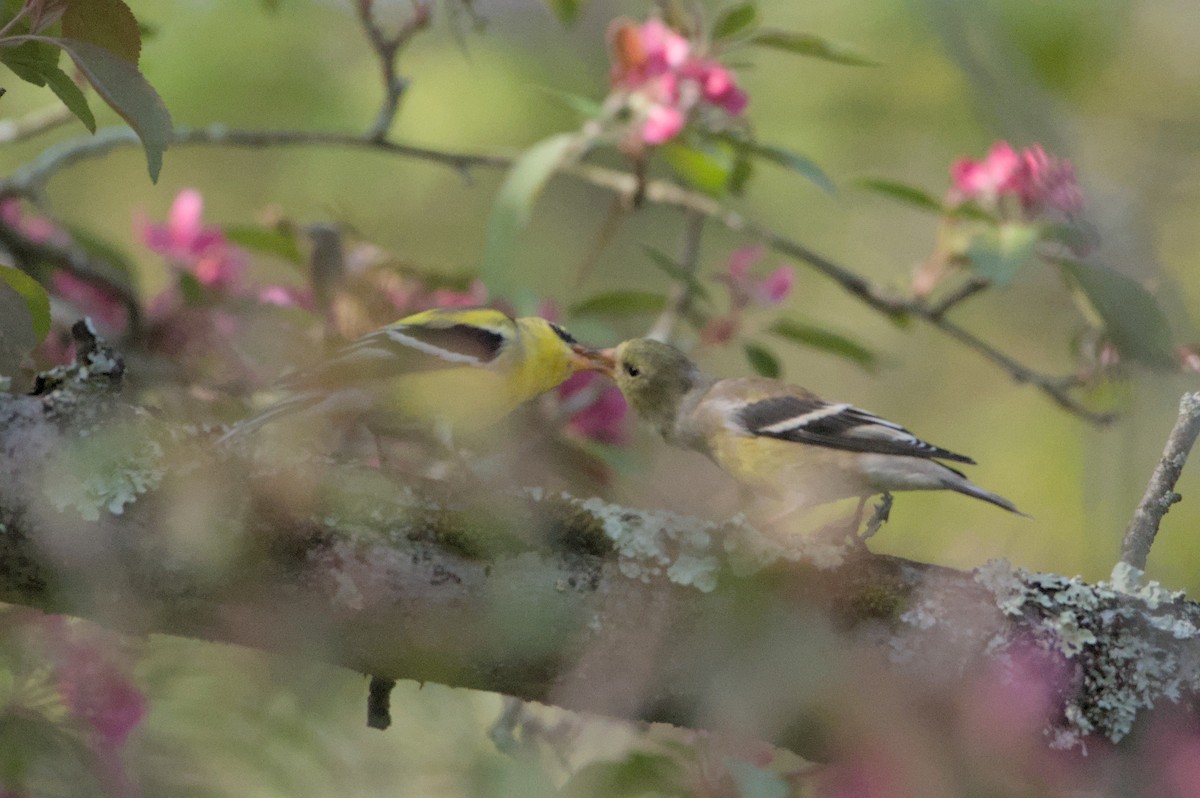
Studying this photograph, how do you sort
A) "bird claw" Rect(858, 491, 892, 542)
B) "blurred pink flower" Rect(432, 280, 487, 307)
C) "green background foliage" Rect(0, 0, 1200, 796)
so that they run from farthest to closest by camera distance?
"blurred pink flower" Rect(432, 280, 487, 307)
"green background foliage" Rect(0, 0, 1200, 796)
"bird claw" Rect(858, 491, 892, 542)

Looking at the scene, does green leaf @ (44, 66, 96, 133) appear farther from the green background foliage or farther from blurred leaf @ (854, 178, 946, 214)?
blurred leaf @ (854, 178, 946, 214)

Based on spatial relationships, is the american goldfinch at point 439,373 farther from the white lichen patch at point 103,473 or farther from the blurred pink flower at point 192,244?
the blurred pink flower at point 192,244

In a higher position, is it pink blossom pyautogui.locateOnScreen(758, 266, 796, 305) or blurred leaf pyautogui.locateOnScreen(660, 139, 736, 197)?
blurred leaf pyautogui.locateOnScreen(660, 139, 736, 197)

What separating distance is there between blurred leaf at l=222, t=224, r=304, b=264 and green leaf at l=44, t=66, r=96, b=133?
1.77 metres

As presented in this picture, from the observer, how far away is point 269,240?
126 inches

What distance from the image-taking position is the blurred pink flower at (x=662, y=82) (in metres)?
3.13

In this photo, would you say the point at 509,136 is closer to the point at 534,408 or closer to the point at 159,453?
the point at 534,408

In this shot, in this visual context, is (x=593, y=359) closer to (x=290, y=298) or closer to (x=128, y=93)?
(x=290, y=298)

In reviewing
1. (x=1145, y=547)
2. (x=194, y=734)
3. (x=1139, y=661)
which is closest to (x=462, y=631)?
(x=194, y=734)

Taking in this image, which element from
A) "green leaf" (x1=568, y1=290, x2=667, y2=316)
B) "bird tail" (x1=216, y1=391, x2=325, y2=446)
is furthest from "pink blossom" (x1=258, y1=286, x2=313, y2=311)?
"bird tail" (x1=216, y1=391, x2=325, y2=446)

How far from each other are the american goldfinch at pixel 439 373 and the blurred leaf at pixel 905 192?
49.6 inches

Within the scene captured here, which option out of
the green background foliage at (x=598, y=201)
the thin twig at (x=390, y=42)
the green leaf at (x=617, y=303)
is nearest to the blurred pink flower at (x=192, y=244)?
the green background foliage at (x=598, y=201)

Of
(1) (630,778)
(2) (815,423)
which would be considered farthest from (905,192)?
(1) (630,778)

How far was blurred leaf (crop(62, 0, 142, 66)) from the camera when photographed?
4.49ft
